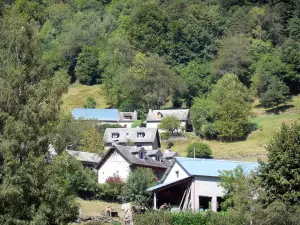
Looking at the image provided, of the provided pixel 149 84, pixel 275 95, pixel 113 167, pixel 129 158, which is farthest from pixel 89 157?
pixel 149 84

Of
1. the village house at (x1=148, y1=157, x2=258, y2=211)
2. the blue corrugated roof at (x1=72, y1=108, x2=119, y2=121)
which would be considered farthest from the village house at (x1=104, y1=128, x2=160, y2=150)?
the village house at (x1=148, y1=157, x2=258, y2=211)

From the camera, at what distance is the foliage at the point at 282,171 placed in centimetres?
3322

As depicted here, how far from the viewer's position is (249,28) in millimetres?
115688

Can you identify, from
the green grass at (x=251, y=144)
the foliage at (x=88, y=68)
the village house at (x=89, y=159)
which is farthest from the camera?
the foliage at (x=88, y=68)

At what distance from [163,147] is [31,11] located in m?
84.6

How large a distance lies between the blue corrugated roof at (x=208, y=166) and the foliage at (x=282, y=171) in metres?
10.5

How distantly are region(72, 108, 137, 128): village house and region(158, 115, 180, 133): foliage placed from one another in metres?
7.21

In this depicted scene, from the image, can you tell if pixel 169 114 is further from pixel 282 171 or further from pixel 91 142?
pixel 282 171

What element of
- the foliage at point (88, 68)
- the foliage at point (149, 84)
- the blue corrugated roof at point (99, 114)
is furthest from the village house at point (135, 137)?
the foliage at point (88, 68)

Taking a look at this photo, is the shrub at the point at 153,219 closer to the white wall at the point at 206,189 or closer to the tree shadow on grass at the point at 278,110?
the white wall at the point at 206,189

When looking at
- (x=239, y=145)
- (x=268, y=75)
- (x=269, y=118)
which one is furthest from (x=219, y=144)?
(x=268, y=75)

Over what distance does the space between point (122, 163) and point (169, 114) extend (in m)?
32.1

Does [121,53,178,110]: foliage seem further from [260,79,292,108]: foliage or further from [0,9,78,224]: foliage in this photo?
[0,9,78,224]: foliage

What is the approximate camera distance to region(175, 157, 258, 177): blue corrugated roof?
45.9 m
